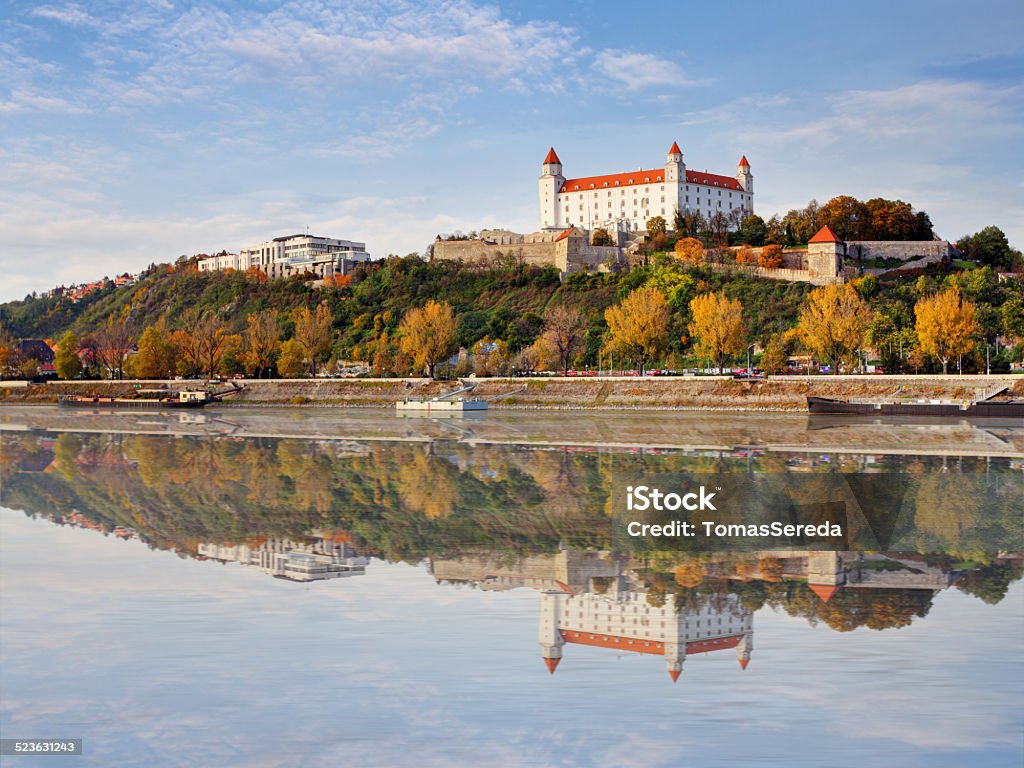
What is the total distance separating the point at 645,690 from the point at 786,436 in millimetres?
27075

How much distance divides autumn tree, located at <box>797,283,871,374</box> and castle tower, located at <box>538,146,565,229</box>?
179 feet

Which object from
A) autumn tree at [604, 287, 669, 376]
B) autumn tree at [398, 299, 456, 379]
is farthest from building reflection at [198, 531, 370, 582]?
autumn tree at [398, 299, 456, 379]

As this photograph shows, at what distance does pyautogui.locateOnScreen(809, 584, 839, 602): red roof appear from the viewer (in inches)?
384

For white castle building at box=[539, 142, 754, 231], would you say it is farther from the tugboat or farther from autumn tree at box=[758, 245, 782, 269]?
the tugboat

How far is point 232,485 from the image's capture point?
65.7 ft

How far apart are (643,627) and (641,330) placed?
5600 centimetres

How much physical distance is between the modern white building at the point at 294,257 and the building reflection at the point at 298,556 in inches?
4562

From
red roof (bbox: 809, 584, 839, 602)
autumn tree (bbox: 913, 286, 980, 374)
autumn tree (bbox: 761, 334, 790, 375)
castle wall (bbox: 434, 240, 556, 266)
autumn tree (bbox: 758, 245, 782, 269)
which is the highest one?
castle wall (bbox: 434, 240, 556, 266)

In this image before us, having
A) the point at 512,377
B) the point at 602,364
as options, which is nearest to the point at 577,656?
the point at 512,377

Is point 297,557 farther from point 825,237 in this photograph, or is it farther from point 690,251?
point 690,251

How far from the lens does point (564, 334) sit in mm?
70125

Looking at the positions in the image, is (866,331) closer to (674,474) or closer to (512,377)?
(512,377)

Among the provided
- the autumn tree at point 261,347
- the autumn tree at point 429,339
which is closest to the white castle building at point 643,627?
the autumn tree at point 429,339

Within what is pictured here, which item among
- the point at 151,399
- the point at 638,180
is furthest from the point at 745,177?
the point at 151,399
